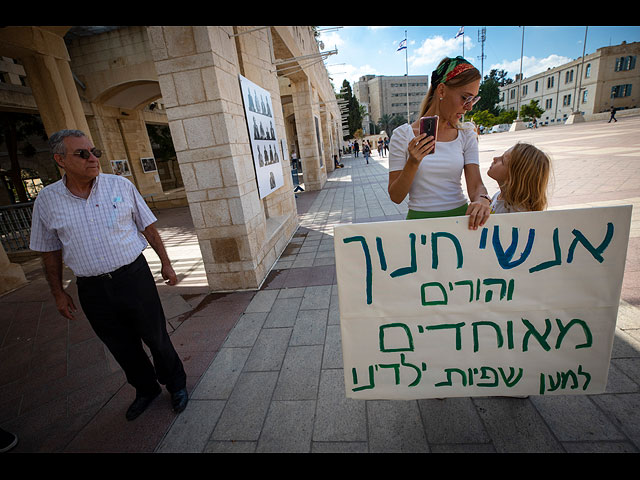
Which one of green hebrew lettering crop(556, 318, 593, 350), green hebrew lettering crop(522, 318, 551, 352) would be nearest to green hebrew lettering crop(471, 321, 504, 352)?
green hebrew lettering crop(522, 318, 551, 352)

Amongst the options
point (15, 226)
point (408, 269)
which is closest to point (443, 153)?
point (408, 269)

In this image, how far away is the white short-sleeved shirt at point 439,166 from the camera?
1.73m

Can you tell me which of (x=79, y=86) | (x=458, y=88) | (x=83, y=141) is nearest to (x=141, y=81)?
(x=79, y=86)

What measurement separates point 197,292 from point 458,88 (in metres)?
4.16

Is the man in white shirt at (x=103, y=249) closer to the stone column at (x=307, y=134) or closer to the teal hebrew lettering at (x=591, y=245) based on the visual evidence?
the teal hebrew lettering at (x=591, y=245)

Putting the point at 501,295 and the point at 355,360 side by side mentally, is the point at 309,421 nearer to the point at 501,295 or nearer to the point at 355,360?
the point at 355,360

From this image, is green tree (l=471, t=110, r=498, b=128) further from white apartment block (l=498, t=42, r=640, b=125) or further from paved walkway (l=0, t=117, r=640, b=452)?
paved walkway (l=0, t=117, r=640, b=452)

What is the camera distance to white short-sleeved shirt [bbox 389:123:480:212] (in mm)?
1726

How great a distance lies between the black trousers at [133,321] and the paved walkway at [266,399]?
30 cm

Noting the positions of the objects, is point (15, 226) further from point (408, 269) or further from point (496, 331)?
point (496, 331)

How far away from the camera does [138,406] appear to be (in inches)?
88.8
